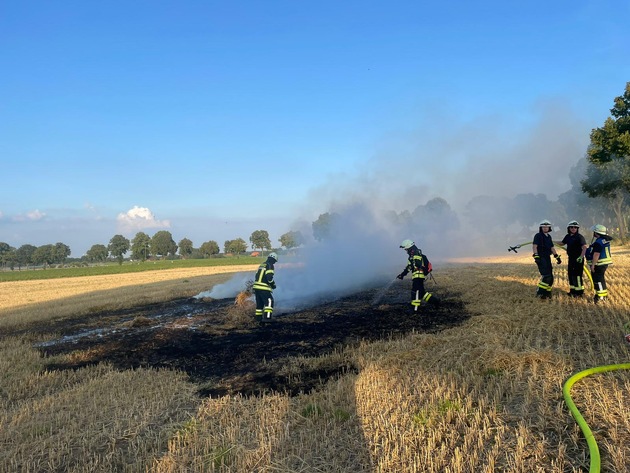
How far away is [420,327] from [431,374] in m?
4.03

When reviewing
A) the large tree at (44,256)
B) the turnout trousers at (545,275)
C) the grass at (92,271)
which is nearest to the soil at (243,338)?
the turnout trousers at (545,275)

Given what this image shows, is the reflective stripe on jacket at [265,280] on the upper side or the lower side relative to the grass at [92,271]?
upper

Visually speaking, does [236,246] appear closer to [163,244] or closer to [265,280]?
[163,244]

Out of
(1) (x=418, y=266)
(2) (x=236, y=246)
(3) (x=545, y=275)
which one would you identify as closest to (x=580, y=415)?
(1) (x=418, y=266)

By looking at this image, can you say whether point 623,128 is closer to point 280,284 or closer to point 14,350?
point 280,284

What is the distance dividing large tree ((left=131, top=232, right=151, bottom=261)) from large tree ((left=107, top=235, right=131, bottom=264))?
4917mm

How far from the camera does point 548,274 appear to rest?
11445mm

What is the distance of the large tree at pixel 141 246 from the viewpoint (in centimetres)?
12510

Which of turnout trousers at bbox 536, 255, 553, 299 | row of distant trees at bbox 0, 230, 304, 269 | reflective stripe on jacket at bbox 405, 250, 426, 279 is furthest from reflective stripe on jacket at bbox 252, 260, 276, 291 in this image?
row of distant trees at bbox 0, 230, 304, 269

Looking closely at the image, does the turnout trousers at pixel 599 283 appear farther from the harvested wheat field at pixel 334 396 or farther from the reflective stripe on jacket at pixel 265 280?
the reflective stripe on jacket at pixel 265 280

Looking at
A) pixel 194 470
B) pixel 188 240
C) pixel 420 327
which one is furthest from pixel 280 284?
pixel 188 240

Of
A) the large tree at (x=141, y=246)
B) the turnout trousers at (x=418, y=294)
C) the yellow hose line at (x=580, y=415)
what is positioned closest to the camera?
the yellow hose line at (x=580, y=415)

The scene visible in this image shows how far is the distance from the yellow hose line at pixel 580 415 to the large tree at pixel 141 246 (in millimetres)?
131415

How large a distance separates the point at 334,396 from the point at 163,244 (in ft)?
457
